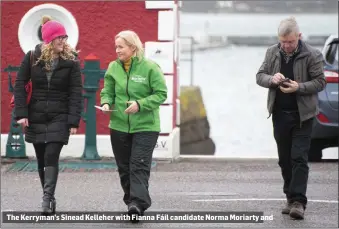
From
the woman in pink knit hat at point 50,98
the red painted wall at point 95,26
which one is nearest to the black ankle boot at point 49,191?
the woman in pink knit hat at point 50,98

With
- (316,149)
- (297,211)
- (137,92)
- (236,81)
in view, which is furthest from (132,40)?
(236,81)

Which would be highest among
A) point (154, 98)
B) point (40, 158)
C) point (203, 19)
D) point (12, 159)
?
point (154, 98)

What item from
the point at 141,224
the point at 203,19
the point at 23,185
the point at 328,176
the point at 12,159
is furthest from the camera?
the point at 203,19

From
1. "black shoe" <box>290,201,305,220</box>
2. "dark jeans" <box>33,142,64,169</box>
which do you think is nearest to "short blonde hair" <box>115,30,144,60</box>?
"dark jeans" <box>33,142,64,169</box>

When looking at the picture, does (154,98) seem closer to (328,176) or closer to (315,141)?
(328,176)

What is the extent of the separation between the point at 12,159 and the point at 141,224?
5231 mm

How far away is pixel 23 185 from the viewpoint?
39.0 feet

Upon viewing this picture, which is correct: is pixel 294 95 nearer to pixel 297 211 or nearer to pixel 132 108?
pixel 297 211

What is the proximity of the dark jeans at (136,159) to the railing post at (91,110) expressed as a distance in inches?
178

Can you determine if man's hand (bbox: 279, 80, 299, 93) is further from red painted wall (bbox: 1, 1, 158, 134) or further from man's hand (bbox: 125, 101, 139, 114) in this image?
red painted wall (bbox: 1, 1, 158, 134)

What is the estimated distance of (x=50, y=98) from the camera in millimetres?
9648

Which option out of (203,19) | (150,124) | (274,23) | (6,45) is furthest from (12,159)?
(203,19)

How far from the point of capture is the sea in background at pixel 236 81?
36844 mm

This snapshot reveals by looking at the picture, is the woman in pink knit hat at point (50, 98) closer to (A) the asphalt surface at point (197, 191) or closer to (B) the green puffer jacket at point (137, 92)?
(B) the green puffer jacket at point (137, 92)
